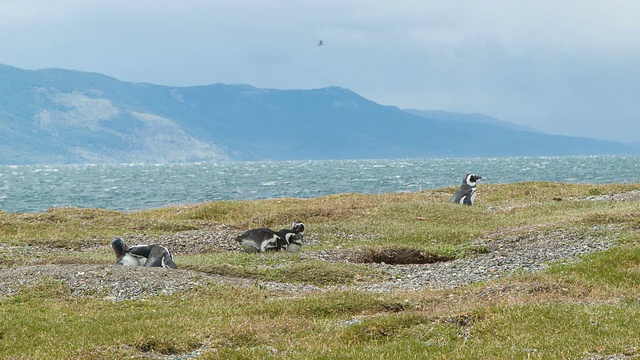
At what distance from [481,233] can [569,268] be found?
12.4 m

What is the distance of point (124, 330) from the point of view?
56.9 ft

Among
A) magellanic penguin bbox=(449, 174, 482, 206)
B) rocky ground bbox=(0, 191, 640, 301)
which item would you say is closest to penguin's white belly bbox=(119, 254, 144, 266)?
rocky ground bbox=(0, 191, 640, 301)

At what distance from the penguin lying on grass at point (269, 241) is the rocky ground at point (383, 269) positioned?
1.19 m

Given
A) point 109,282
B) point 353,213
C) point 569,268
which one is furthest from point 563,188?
point 109,282

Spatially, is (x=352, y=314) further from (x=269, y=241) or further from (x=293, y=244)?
(x=293, y=244)

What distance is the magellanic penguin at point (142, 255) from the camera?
26.6 metres

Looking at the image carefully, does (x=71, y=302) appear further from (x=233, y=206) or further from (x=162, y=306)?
(x=233, y=206)

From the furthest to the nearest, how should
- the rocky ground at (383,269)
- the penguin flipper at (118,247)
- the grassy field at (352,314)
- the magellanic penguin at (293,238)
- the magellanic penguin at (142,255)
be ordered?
the magellanic penguin at (293,238) < the penguin flipper at (118,247) < the magellanic penguin at (142,255) < the rocky ground at (383,269) < the grassy field at (352,314)

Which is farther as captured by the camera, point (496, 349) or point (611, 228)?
point (611, 228)

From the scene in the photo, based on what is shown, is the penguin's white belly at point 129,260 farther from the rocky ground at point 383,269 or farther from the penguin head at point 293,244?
the penguin head at point 293,244

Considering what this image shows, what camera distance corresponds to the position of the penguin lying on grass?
104ft

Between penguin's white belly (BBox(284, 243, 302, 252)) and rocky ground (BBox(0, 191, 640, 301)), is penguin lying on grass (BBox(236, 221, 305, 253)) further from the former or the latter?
rocky ground (BBox(0, 191, 640, 301))

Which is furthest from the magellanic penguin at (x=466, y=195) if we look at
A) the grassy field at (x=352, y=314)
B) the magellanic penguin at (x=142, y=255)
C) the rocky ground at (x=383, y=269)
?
the magellanic penguin at (x=142, y=255)

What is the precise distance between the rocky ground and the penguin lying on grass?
1.19 metres
